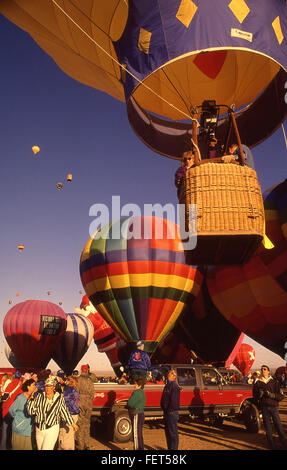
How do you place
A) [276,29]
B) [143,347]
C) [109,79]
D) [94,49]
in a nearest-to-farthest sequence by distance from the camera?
1. [276,29]
2. [94,49]
3. [109,79]
4. [143,347]

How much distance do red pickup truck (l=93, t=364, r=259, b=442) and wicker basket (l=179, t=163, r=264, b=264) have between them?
4.35 m

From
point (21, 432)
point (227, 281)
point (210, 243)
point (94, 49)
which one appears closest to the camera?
point (21, 432)

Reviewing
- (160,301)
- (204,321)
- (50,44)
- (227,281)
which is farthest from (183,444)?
(50,44)

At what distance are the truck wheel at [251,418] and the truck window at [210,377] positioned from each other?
891 mm

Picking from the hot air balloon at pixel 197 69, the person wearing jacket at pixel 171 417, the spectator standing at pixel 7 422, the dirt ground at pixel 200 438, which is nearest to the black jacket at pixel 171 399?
the person wearing jacket at pixel 171 417

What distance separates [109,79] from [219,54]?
2.73 meters

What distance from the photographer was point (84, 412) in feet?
20.6

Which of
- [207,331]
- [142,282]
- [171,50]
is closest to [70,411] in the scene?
[171,50]

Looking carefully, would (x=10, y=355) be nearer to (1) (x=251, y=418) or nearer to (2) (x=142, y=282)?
(2) (x=142, y=282)

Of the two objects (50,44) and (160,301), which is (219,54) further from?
(160,301)

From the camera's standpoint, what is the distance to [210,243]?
15.5 ft

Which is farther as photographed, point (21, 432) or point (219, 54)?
point (219, 54)

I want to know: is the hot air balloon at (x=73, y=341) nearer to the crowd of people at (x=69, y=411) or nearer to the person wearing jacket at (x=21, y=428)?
the crowd of people at (x=69, y=411)

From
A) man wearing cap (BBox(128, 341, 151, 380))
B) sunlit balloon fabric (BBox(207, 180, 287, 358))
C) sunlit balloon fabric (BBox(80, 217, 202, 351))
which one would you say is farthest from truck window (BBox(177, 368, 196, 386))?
sunlit balloon fabric (BBox(80, 217, 202, 351))
